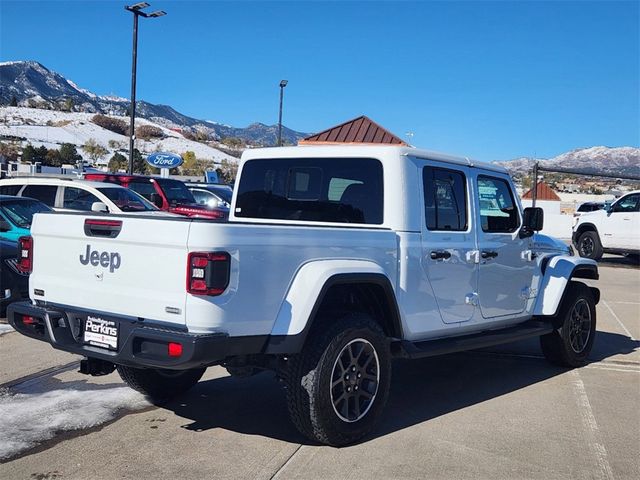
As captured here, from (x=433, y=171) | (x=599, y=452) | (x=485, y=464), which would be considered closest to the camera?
(x=485, y=464)

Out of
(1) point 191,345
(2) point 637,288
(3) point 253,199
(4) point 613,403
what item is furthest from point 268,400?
(2) point 637,288

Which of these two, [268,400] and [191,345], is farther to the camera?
[268,400]

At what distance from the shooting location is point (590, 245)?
1848 cm

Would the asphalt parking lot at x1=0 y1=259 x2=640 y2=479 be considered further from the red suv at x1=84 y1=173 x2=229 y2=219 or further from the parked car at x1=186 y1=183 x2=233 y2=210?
the parked car at x1=186 y1=183 x2=233 y2=210

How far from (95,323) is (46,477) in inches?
36.0

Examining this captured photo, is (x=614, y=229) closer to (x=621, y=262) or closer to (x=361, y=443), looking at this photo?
(x=621, y=262)

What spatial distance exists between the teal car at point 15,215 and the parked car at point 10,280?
1.38m

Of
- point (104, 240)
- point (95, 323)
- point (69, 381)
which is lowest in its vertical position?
point (69, 381)

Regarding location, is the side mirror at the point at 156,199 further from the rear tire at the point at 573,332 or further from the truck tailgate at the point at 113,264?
the truck tailgate at the point at 113,264

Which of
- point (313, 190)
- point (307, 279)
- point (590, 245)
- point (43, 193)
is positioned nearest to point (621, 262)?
point (590, 245)

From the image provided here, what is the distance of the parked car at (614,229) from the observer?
Result: 56.9 feet

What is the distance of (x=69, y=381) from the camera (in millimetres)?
5812

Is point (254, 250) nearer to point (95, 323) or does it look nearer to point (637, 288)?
point (95, 323)

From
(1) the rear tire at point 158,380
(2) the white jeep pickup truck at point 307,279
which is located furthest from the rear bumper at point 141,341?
(1) the rear tire at point 158,380
